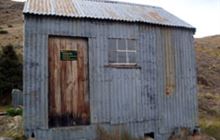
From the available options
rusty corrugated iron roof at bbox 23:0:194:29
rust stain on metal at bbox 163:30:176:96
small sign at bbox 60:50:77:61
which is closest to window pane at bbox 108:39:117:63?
rusty corrugated iron roof at bbox 23:0:194:29

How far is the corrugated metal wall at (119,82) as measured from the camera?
11.7 meters

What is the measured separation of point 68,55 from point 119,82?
2.62 metres

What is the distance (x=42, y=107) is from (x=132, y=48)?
16.2ft

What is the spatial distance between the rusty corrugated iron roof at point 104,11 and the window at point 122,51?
104 cm

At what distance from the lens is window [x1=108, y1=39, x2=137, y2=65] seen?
13.3 metres

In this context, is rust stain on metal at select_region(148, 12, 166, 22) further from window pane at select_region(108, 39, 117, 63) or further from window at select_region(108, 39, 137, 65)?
window pane at select_region(108, 39, 117, 63)

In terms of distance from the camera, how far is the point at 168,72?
1467cm

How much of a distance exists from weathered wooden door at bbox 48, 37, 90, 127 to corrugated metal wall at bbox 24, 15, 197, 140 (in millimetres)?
254

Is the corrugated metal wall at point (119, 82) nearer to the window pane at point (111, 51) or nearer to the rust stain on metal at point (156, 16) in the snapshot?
the window pane at point (111, 51)

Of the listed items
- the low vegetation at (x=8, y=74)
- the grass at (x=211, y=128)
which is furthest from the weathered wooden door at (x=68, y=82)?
the low vegetation at (x=8, y=74)

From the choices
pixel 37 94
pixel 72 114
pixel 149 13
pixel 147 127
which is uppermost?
pixel 149 13

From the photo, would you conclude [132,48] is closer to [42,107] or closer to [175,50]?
[175,50]

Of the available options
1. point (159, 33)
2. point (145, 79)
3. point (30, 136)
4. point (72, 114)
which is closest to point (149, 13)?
point (159, 33)

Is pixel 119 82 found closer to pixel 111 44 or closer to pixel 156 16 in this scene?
pixel 111 44
